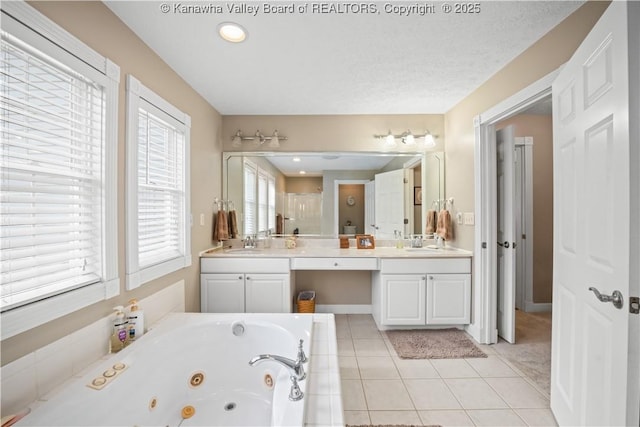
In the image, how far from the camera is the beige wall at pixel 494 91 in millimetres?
1524

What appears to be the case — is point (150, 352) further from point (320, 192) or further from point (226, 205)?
point (320, 192)

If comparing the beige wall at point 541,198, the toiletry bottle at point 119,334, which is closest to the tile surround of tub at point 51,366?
the toiletry bottle at point 119,334

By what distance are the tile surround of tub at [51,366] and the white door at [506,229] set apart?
3.05 m

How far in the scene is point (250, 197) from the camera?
316 cm

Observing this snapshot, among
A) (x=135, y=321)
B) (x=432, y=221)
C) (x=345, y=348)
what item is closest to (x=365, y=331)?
(x=345, y=348)

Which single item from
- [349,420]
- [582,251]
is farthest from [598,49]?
[349,420]

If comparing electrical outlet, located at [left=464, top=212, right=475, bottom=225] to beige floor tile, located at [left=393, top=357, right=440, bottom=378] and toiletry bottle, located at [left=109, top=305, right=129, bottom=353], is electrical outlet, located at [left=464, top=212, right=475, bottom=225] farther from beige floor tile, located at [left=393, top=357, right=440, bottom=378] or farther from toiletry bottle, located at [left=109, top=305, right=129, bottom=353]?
toiletry bottle, located at [left=109, top=305, right=129, bottom=353]

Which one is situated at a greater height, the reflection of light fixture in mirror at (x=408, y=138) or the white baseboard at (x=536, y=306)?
the reflection of light fixture in mirror at (x=408, y=138)

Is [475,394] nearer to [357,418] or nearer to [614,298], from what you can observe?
[357,418]

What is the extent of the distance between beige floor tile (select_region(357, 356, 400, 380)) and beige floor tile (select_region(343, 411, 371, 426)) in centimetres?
35

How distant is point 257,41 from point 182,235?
5.28 feet

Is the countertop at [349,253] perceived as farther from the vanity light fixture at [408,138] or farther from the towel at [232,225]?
the vanity light fixture at [408,138]

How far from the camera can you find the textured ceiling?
1.53 m

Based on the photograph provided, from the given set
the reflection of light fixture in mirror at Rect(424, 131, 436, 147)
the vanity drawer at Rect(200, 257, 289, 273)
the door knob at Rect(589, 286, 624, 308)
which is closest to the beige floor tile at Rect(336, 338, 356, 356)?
the vanity drawer at Rect(200, 257, 289, 273)
